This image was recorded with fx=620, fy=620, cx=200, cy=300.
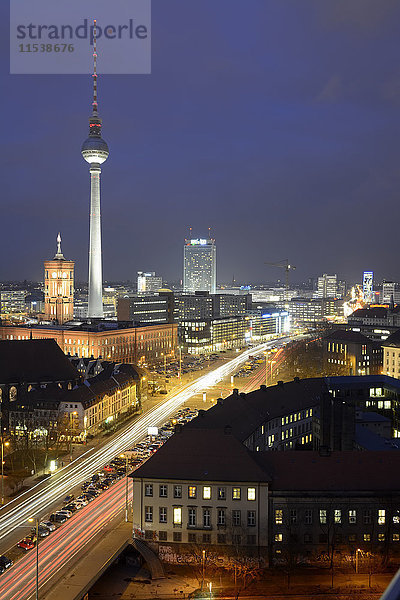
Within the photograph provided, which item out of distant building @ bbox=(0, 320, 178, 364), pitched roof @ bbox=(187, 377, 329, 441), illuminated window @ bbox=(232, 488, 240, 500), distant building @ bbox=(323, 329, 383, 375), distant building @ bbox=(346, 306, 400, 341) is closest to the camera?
illuminated window @ bbox=(232, 488, 240, 500)

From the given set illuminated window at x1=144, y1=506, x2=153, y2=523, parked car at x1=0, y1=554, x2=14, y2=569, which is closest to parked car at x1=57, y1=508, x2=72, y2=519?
parked car at x1=0, y1=554, x2=14, y2=569

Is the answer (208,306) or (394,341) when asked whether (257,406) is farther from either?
(208,306)

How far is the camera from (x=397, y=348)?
291 feet

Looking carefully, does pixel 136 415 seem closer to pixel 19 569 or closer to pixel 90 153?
pixel 19 569

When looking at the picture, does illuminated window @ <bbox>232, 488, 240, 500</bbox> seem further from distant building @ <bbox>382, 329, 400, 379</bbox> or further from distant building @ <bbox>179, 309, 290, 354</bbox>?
distant building @ <bbox>179, 309, 290, 354</bbox>

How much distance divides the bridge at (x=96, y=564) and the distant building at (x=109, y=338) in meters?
75.5

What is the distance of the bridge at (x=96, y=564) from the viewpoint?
27328 mm

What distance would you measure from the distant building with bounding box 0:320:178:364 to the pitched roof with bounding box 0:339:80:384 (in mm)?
34225

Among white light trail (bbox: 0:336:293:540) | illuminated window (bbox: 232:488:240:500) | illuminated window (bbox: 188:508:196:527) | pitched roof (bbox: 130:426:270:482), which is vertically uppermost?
pitched roof (bbox: 130:426:270:482)

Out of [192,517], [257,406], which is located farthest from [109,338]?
[192,517]

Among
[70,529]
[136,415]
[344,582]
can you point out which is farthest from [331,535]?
[136,415]

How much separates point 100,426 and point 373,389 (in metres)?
27.1

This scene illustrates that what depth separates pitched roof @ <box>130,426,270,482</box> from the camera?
1268 inches

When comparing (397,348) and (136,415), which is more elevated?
(397,348)
